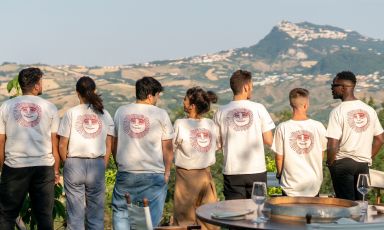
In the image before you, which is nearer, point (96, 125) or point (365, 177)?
point (365, 177)

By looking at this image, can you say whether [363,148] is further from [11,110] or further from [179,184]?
[11,110]

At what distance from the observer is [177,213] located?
667 centimetres

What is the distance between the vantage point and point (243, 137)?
6.24 meters

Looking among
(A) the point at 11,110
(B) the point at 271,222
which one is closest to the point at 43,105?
(A) the point at 11,110

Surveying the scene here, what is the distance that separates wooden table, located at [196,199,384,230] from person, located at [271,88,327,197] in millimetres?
1239

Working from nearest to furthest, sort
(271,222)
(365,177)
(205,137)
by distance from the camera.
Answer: (271,222) → (365,177) → (205,137)

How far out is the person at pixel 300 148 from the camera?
6.09 metres

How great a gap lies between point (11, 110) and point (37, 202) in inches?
29.9

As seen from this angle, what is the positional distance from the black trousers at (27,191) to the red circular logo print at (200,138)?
1.13 m

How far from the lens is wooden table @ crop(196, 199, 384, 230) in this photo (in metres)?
3.94

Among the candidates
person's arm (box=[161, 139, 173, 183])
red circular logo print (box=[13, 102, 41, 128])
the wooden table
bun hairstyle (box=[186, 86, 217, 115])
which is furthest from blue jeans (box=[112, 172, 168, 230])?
the wooden table

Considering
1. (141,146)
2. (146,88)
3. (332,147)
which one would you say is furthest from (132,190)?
(332,147)

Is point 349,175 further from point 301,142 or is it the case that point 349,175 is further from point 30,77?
point 30,77

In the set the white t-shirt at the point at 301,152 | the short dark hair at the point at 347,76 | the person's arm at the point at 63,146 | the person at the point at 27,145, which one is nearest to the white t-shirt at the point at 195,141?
the white t-shirt at the point at 301,152
